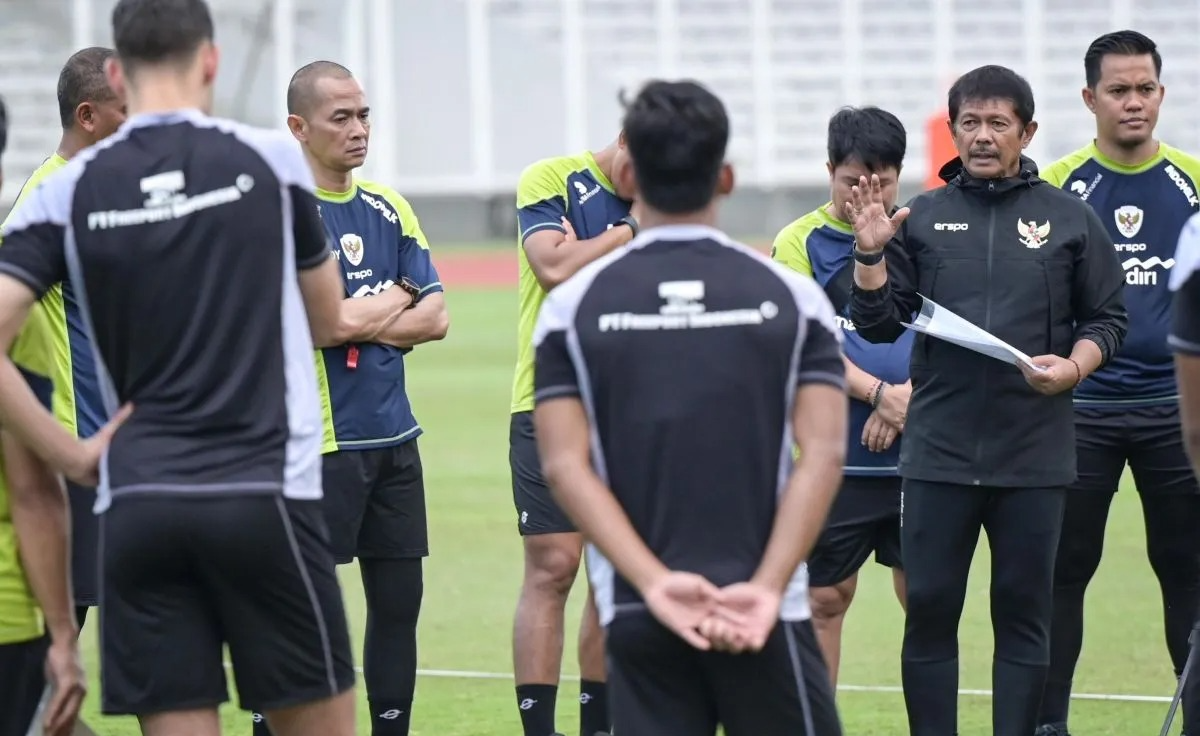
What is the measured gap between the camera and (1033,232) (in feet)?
17.2

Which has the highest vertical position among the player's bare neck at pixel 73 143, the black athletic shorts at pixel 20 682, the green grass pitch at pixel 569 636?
the player's bare neck at pixel 73 143

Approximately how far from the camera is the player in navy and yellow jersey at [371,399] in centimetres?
552

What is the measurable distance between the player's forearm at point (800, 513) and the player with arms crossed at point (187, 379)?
3.19 feet

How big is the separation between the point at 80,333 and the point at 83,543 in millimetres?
616

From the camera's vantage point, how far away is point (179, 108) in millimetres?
3631

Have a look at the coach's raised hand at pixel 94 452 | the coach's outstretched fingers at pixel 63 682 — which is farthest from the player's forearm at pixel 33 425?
the coach's outstretched fingers at pixel 63 682

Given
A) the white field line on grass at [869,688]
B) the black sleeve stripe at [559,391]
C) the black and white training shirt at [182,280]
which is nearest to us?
the black sleeve stripe at [559,391]

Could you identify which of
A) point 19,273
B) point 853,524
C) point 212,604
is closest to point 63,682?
point 212,604

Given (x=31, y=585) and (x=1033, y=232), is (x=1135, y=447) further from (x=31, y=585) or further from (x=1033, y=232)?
(x=31, y=585)

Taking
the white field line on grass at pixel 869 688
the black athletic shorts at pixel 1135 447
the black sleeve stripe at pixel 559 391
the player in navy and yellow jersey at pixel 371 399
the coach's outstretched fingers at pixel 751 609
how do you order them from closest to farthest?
the coach's outstretched fingers at pixel 751 609 → the black sleeve stripe at pixel 559 391 → the player in navy and yellow jersey at pixel 371 399 → the black athletic shorts at pixel 1135 447 → the white field line on grass at pixel 869 688

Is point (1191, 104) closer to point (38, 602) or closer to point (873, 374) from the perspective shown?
point (873, 374)

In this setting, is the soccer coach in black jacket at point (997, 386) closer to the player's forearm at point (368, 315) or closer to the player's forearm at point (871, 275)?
the player's forearm at point (871, 275)

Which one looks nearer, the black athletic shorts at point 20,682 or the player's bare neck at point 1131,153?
the black athletic shorts at point 20,682

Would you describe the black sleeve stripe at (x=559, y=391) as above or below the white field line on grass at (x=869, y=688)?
above
